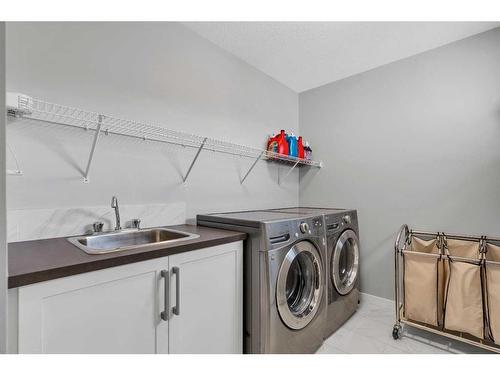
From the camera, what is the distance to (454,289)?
5.75ft

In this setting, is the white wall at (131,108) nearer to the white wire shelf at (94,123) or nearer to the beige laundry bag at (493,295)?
the white wire shelf at (94,123)

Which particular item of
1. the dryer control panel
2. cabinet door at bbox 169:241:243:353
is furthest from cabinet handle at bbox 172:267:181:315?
the dryer control panel

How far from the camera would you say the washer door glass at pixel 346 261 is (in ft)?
7.24

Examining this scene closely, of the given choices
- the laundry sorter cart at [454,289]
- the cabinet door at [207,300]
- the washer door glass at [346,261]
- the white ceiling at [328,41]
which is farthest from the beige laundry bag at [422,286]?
the white ceiling at [328,41]

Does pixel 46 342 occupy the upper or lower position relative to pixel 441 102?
lower

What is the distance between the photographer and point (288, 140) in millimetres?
2816

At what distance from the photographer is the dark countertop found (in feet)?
2.83

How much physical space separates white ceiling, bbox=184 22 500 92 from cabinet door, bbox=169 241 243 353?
5.93 feet

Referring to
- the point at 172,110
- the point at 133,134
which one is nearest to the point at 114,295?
the point at 133,134

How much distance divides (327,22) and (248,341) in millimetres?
2460

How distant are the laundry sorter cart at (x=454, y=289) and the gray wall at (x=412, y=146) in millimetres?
321

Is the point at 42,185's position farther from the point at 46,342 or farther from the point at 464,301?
the point at 464,301

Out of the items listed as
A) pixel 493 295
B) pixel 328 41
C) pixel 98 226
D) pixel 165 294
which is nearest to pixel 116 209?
pixel 98 226

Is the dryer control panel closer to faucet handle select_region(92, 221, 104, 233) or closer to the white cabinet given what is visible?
the white cabinet
